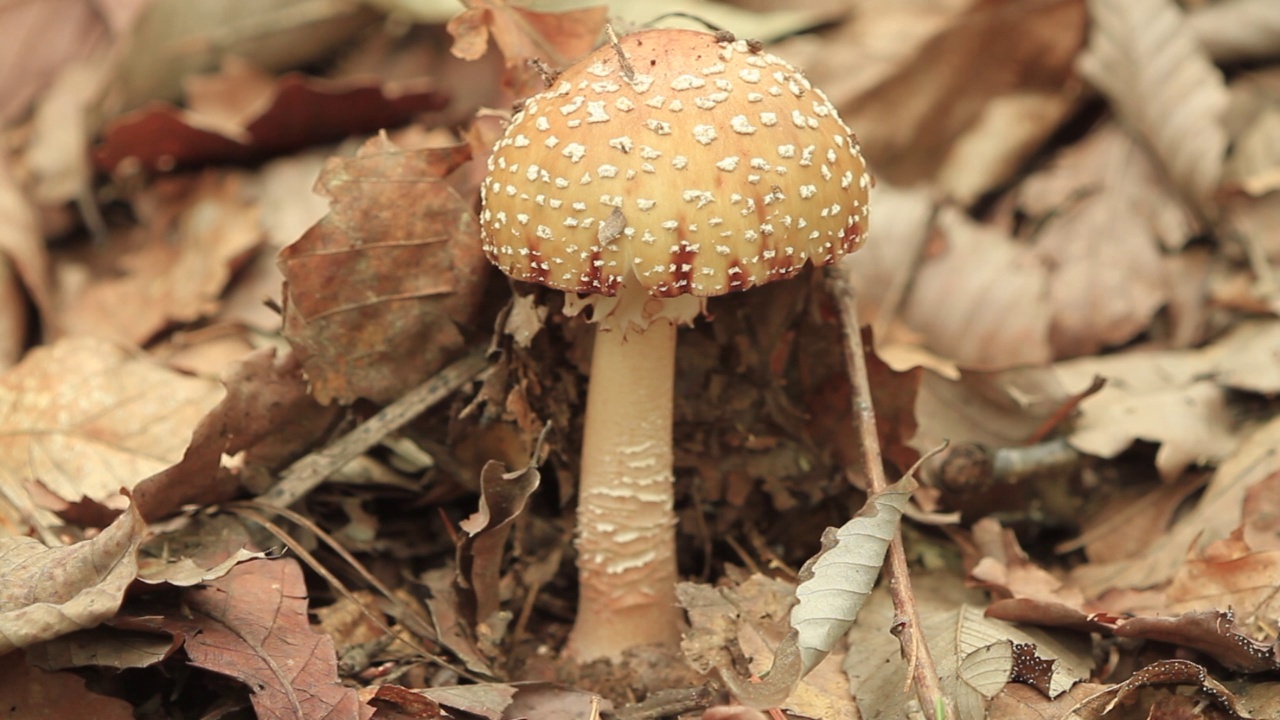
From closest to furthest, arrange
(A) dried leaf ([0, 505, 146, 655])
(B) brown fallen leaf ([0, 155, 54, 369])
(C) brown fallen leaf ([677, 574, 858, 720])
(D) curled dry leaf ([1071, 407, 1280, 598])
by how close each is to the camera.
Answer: (A) dried leaf ([0, 505, 146, 655]) < (C) brown fallen leaf ([677, 574, 858, 720]) < (D) curled dry leaf ([1071, 407, 1280, 598]) < (B) brown fallen leaf ([0, 155, 54, 369])

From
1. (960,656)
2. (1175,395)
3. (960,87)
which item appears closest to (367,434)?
(960,656)

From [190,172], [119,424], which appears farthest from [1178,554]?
[190,172]

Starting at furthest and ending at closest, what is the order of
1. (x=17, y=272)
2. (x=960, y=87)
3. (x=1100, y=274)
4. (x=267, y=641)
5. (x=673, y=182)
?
(x=960, y=87) → (x=1100, y=274) → (x=17, y=272) → (x=267, y=641) → (x=673, y=182)

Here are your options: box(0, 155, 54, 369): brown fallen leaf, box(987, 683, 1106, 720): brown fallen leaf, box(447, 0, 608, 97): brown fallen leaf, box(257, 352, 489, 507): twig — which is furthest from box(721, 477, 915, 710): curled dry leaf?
box(0, 155, 54, 369): brown fallen leaf

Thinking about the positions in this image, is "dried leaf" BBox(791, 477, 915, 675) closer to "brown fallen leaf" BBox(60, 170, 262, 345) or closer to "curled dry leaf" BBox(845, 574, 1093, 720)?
"curled dry leaf" BBox(845, 574, 1093, 720)

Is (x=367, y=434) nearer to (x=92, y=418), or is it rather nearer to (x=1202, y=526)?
(x=92, y=418)

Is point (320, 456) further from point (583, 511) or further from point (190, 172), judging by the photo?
point (190, 172)
